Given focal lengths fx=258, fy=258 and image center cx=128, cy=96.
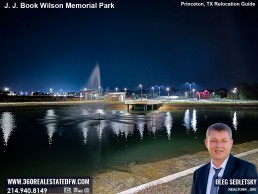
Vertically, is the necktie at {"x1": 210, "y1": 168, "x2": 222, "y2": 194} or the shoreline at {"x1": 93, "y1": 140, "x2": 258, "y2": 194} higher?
the necktie at {"x1": 210, "y1": 168, "x2": 222, "y2": 194}

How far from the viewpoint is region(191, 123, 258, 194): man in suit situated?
300 cm

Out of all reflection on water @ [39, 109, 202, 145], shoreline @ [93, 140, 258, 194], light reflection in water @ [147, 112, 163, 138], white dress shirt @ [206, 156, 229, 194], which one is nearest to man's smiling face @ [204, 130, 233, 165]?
white dress shirt @ [206, 156, 229, 194]

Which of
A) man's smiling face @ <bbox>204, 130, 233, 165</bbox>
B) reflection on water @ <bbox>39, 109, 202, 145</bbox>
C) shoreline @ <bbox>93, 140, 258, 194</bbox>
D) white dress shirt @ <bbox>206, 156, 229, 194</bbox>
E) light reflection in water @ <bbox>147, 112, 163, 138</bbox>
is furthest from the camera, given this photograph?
light reflection in water @ <bbox>147, 112, 163, 138</bbox>

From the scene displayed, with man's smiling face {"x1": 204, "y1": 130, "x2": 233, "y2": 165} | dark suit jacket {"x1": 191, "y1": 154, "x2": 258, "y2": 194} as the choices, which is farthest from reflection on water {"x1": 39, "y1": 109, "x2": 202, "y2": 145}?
man's smiling face {"x1": 204, "y1": 130, "x2": 233, "y2": 165}

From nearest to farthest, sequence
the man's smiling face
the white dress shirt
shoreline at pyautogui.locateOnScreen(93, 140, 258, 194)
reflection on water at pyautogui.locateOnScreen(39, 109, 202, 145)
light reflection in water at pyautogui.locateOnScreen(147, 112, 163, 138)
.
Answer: the man's smiling face < the white dress shirt < shoreline at pyautogui.locateOnScreen(93, 140, 258, 194) < reflection on water at pyautogui.locateOnScreen(39, 109, 202, 145) < light reflection in water at pyautogui.locateOnScreen(147, 112, 163, 138)

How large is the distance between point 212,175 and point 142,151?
63.9ft

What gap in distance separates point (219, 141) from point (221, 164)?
0.34m

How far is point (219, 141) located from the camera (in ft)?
9.80

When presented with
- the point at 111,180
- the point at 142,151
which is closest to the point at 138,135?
the point at 142,151

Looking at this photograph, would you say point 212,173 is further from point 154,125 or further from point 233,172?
point 154,125

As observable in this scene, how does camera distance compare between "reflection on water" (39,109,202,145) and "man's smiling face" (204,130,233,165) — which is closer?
"man's smiling face" (204,130,233,165)

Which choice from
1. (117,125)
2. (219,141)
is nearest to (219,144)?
(219,141)

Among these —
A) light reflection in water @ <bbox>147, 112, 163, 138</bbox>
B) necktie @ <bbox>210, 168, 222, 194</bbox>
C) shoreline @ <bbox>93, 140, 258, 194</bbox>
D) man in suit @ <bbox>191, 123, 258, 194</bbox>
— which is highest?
man in suit @ <bbox>191, 123, 258, 194</bbox>

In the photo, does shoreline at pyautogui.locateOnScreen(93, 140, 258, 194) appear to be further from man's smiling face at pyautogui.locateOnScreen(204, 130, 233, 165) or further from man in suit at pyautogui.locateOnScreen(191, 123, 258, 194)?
man's smiling face at pyautogui.locateOnScreen(204, 130, 233, 165)
